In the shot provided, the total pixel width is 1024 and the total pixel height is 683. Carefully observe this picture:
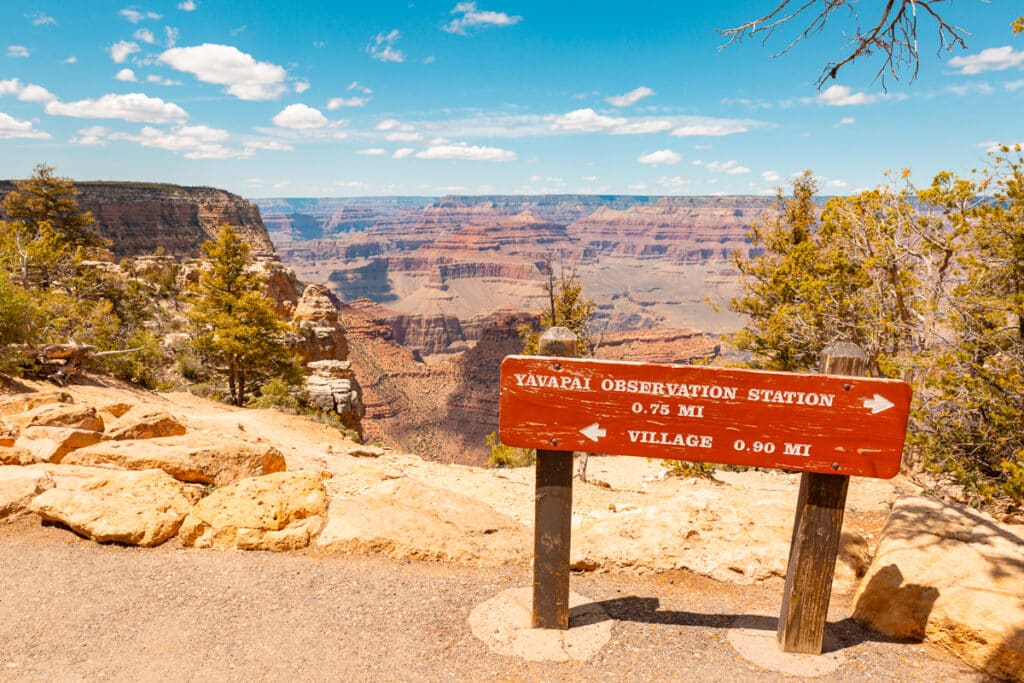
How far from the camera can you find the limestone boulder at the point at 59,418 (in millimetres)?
8953

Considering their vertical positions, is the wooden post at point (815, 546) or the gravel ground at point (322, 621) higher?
the wooden post at point (815, 546)

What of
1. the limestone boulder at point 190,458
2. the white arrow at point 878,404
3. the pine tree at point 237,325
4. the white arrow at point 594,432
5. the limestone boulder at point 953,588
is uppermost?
the white arrow at point 878,404

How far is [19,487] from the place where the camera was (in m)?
6.71

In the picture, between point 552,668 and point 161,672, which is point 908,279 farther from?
point 161,672

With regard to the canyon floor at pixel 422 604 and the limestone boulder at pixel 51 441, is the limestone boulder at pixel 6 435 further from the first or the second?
the canyon floor at pixel 422 604

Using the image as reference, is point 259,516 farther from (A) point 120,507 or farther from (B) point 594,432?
(B) point 594,432

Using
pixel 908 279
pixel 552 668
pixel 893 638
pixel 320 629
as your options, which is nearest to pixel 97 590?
pixel 320 629

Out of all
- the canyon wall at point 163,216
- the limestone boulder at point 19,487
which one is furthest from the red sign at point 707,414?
the canyon wall at point 163,216

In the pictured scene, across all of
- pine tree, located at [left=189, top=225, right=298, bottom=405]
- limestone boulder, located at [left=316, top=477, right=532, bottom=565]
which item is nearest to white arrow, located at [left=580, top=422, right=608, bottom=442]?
limestone boulder, located at [left=316, top=477, right=532, bottom=565]

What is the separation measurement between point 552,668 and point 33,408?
35.1ft

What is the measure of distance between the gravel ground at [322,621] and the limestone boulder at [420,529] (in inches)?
8.0

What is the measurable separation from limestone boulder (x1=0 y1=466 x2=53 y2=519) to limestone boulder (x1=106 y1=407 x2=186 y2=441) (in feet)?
5.78

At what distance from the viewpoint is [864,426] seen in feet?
13.2

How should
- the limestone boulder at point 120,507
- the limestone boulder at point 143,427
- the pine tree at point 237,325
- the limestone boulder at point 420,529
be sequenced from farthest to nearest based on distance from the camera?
1. the pine tree at point 237,325
2. the limestone boulder at point 143,427
3. the limestone boulder at point 420,529
4. the limestone boulder at point 120,507
